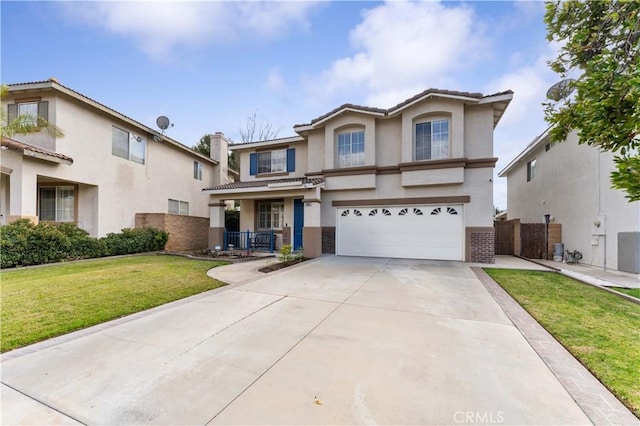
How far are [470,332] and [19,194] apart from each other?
1575cm

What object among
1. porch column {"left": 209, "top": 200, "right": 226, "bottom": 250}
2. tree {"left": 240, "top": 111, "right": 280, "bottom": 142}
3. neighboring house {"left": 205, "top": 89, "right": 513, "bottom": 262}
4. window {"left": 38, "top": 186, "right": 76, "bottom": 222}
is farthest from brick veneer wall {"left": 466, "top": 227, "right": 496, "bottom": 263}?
tree {"left": 240, "top": 111, "right": 280, "bottom": 142}

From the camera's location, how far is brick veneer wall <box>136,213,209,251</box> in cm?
1536

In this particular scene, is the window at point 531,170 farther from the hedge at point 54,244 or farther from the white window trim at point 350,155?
the hedge at point 54,244

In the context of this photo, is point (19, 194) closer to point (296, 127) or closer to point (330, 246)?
point (296, 127)

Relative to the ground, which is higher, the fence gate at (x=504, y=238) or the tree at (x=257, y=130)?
the tree at (x=257, y=130)

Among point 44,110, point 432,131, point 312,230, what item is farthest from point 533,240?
point 44,110

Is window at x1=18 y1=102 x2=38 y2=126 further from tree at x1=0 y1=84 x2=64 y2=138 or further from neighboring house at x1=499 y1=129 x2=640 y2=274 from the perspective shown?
neighboring house at x1=499 y1=129 x2=640 y2=274

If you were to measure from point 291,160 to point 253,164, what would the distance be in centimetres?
262

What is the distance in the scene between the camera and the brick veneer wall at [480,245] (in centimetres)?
1127

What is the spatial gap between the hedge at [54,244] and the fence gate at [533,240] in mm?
20206

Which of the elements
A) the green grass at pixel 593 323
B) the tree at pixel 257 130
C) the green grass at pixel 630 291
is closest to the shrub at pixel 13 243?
the green grass at pixel 593 323

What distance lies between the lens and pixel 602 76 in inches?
162

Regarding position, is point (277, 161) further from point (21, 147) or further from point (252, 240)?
point (21, 147)

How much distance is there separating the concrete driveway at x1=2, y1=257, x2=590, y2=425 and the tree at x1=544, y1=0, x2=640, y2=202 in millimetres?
2856
